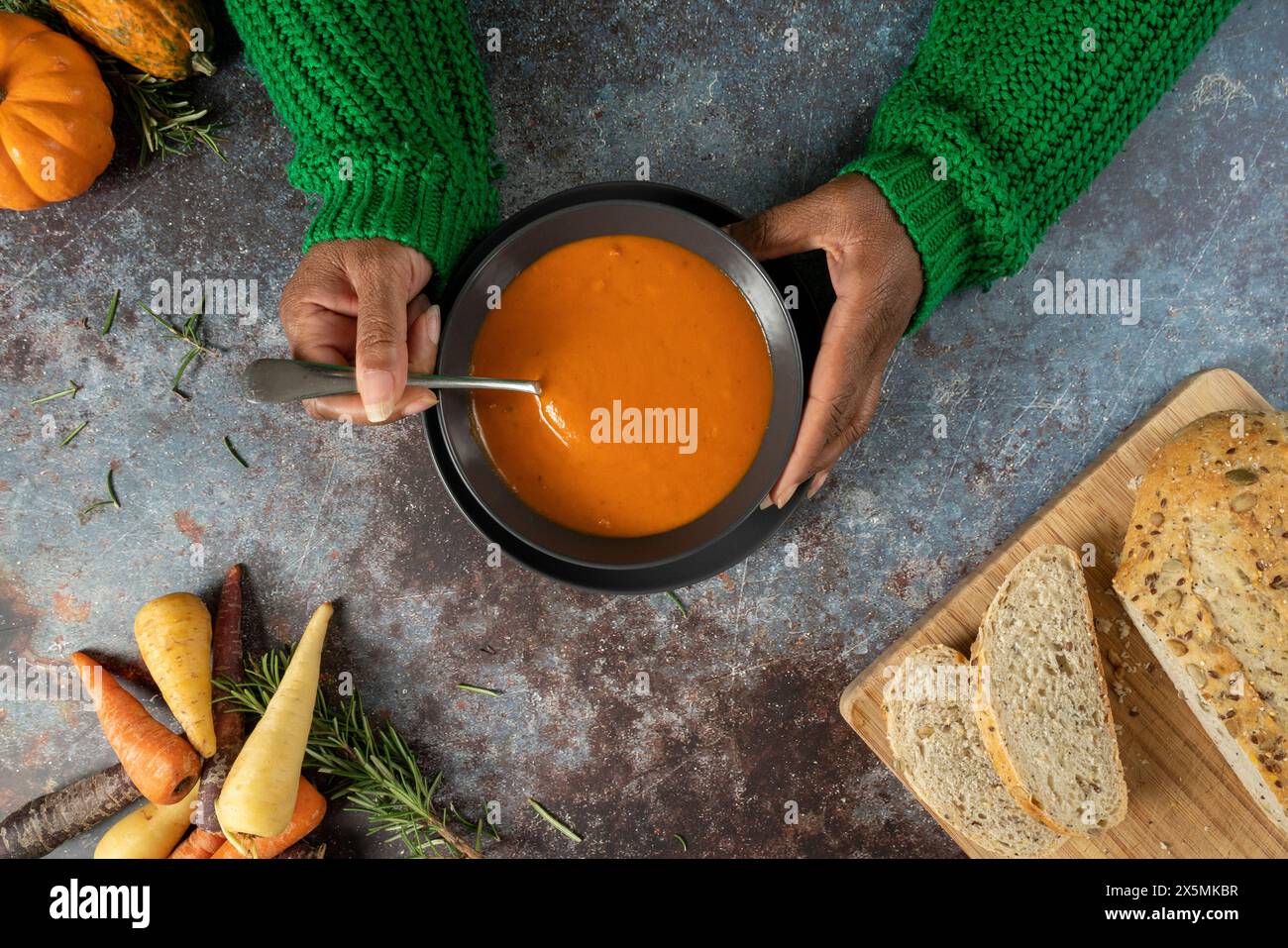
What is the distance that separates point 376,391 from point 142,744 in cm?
124

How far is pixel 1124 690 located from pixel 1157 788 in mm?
251

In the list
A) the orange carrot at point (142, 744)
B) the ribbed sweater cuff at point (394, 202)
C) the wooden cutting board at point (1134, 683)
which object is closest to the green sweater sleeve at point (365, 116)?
the ribbed sweater cuff at point (394, 202)

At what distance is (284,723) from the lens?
2.18m

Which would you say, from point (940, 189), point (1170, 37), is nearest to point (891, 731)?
point (940, 189)

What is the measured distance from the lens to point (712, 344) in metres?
1.76

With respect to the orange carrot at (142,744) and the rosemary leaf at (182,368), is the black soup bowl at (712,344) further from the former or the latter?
the orange carrot at (142,744)

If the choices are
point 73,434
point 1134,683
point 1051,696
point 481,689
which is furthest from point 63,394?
point 1134,683

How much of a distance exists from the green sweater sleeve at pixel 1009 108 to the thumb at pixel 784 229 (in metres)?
0.15

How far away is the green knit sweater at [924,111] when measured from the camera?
72.5 inches

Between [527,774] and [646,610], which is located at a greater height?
[646,610]

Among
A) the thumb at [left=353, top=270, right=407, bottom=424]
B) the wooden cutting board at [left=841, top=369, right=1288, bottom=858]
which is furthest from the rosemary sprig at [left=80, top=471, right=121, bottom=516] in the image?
the wooden cutting board at [left=841, top=369, right=1288, bottom=858]
